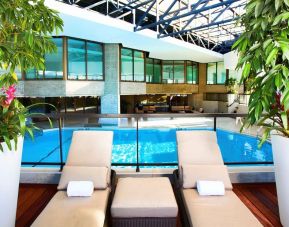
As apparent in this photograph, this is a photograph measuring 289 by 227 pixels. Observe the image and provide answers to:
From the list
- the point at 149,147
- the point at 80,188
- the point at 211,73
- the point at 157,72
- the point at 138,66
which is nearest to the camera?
the point at 80,188

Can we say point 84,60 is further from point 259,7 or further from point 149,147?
point 259,7

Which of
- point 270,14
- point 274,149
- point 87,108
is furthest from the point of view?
point 87,108

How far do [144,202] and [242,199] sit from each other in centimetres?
139

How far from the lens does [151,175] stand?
3496 mm

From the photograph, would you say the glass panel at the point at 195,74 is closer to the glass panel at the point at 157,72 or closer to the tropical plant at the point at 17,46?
the glass panel at the point at 157,72

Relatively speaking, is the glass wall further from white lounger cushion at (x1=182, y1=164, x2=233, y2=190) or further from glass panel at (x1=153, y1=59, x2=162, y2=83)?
white lounger cushion at (x1=182, y1=164, x2=233, y2=190)

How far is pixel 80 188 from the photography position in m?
2.62

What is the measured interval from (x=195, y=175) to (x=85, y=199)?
1198mm

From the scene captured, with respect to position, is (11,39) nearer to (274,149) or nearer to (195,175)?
(195,175)

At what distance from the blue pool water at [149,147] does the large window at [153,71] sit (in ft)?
26.0

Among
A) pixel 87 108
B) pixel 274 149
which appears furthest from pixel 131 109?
pixel 274 149

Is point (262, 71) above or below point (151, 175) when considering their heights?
above

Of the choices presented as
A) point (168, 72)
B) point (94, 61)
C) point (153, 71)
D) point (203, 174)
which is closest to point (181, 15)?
point (94, 61)

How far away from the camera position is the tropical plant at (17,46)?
71.1 inches
